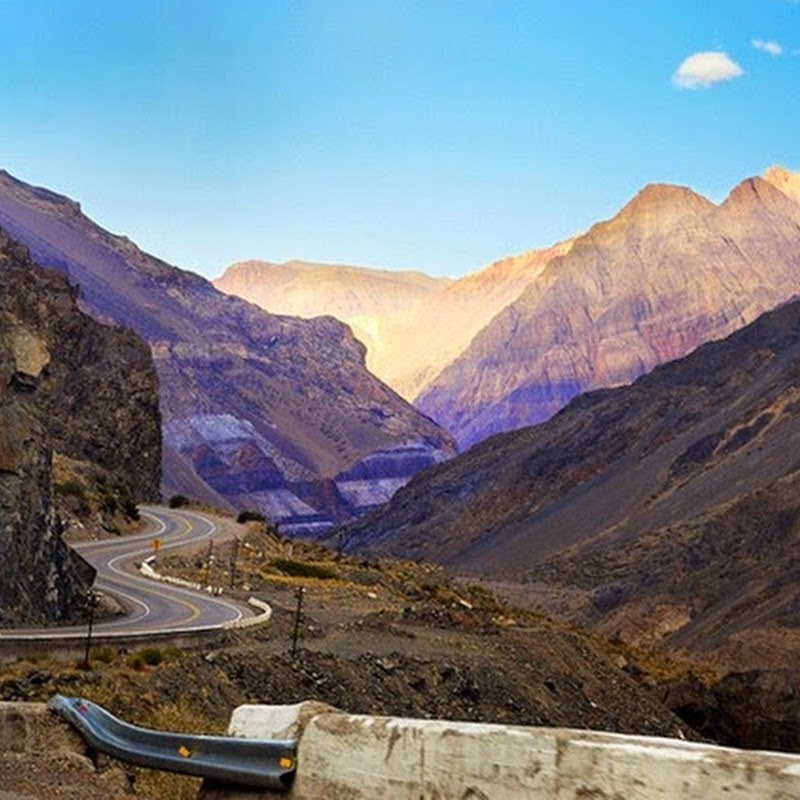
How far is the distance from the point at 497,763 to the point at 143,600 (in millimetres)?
38732

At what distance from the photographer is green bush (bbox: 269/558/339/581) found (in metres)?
63.8

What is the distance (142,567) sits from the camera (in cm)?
5384

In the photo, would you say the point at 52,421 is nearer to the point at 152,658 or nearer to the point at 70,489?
the point at 70,489

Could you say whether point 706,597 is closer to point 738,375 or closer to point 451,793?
point 738,375

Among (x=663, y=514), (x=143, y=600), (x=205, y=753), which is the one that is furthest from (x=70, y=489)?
(x=663, y=514)

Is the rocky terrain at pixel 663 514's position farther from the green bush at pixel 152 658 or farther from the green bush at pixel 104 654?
the green bush at pixel 152 658

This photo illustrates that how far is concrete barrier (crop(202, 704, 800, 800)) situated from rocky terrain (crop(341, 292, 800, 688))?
2789 inches

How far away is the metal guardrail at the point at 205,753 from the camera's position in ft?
23.2

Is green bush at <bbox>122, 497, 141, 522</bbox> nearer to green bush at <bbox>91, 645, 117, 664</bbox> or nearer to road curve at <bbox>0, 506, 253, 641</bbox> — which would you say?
road curve at <bbox>0, 506, 253, 641</bbox>

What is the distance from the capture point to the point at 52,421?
96.4 metres

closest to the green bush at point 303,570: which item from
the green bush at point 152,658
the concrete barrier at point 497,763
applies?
the green bush at point 152,658

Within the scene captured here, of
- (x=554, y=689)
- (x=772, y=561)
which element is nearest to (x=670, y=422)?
(x=772, y=561)

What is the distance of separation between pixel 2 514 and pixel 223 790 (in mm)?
25276

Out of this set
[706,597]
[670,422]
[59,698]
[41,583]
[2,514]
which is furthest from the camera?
[670,422]
